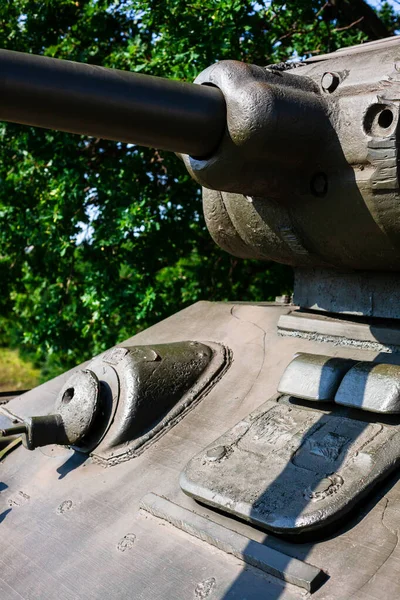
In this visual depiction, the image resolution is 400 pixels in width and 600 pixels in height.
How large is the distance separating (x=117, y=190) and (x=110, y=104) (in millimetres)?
4530

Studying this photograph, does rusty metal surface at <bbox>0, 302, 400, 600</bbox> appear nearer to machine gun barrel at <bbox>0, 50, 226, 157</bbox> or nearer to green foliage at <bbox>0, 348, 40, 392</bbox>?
machine gun barrel at <bbox>0, 50, 226, 157</bbox>

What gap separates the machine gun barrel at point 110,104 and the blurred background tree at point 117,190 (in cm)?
389

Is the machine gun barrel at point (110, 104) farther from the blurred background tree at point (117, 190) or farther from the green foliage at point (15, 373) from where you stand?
the green foliage at point (15, 373)

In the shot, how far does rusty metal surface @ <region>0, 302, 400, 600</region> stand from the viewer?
211 cm

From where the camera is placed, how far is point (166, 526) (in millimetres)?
2508

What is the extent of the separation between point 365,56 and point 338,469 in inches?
58.6

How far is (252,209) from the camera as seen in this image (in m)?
3.11

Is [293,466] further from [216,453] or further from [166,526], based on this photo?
[166,526]

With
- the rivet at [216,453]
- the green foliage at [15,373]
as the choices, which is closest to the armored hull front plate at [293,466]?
the rivet at [216,453]

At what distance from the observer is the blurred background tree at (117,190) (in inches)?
264

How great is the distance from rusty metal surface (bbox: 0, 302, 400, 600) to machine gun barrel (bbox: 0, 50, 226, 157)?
3.31 feet

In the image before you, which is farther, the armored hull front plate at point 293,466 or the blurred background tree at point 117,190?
the blurred background tree at point 117,190

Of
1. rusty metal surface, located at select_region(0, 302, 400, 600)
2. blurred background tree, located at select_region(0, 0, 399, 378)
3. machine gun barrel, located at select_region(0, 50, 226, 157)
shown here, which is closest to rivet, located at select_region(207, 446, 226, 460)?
rusty metal surface, located at select_region(0, 302, 400, 600)

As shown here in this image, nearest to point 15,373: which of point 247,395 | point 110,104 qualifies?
point 247,395
